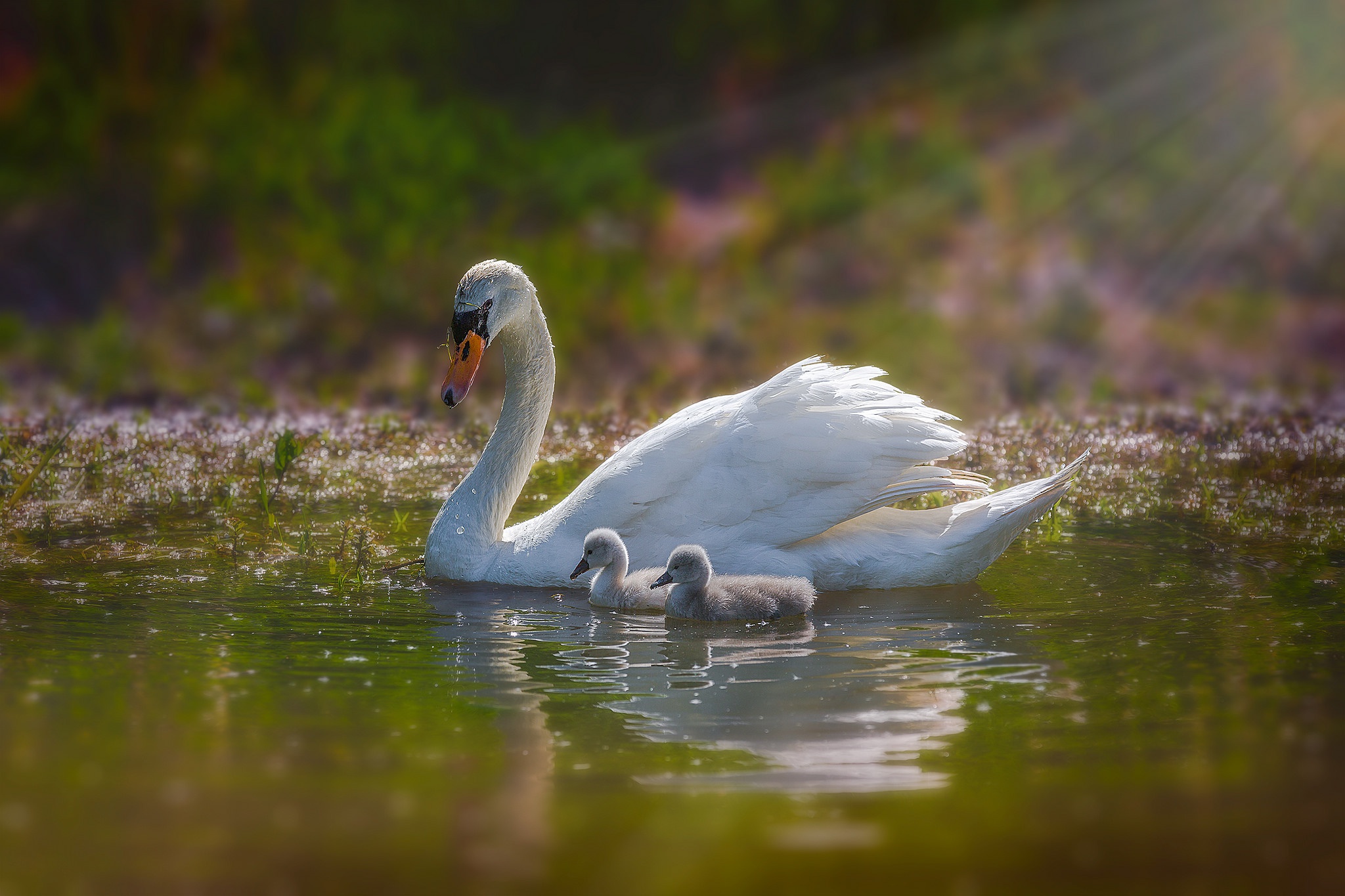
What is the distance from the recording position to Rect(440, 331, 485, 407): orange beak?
7176mm

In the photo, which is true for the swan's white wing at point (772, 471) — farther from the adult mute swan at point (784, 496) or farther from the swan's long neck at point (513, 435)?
the swan's long neck at point (513, 435)

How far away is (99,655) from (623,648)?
2029 millimetres

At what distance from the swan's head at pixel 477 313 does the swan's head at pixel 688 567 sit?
1.38 meters

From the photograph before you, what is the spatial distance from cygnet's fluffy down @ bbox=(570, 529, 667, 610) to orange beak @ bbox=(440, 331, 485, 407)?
966 mm

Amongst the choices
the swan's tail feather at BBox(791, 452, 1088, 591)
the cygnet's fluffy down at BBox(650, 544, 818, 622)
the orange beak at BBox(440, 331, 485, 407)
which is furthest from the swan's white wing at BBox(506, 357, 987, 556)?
the orange beak at BBox(440, 331, 485, 407)

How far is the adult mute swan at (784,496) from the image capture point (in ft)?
22.8

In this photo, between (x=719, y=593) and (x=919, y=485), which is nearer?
(x=719, y=593)

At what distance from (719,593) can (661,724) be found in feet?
4.69

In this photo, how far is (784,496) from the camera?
22.8ft

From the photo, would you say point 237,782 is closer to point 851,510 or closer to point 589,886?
point 589,886

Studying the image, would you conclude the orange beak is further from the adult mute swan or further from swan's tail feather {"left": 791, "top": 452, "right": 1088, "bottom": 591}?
swan's tail feather {"left": 791, "top": 452, "right": 1088, "bottom": 591}

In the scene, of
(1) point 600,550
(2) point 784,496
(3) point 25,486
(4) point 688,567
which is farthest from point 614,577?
(3) point 25,486

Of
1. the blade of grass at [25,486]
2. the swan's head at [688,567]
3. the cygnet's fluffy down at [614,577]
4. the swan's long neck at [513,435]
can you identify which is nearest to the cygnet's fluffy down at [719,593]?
the swan's head at [688,567]

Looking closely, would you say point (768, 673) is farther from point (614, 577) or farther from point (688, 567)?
point (614, 577)
